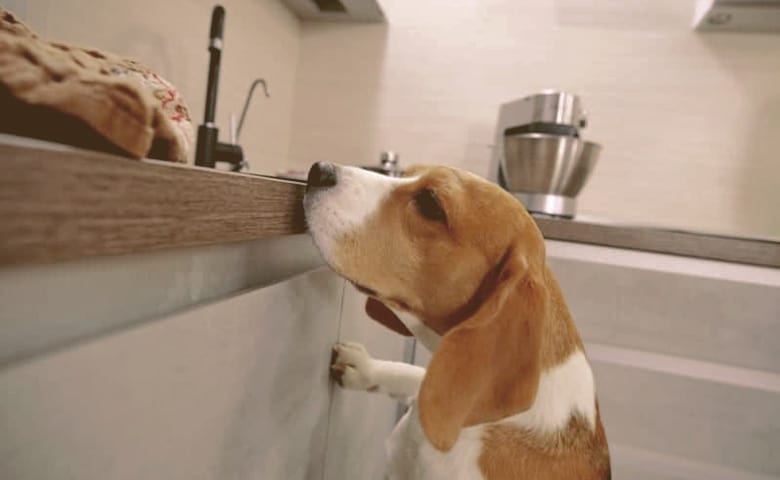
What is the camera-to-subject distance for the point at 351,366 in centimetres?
81

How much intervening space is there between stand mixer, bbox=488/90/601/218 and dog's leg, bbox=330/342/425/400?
0.72 m

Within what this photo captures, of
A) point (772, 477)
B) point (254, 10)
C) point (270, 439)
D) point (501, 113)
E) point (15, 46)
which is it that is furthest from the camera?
point (501, 113)

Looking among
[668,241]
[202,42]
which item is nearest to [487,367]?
[668,241]

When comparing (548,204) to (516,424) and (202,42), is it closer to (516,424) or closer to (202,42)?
(516,424)

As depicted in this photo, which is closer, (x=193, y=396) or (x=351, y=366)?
(x=193, y=396)

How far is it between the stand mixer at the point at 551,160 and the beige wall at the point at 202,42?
3.28ft

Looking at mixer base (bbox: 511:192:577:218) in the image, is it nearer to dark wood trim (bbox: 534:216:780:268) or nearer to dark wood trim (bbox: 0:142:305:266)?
dark wood trim (bbox: 534:216:780:268)

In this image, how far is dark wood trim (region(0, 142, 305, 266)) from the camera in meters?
0.25

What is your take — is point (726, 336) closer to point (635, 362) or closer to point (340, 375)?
point (635, 362)

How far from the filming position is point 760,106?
189 cm

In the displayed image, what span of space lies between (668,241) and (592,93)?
1.08m

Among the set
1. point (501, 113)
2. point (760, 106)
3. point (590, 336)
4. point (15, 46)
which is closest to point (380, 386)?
point (590, 336)

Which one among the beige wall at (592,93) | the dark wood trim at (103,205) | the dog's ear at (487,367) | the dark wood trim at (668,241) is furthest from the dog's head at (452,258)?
the beige wall at (592,93)

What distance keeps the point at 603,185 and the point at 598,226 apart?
0.95 metres
